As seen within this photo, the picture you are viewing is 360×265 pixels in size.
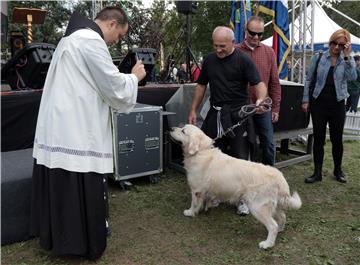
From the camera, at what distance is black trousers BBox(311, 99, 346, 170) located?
4.76m

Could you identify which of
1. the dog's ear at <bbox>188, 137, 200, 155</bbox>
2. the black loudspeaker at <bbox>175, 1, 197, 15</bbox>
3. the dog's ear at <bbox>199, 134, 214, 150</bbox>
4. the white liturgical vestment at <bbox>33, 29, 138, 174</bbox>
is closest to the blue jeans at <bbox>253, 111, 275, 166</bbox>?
the dog's ear at <bbox>199, 134, 214, 150</bbox>

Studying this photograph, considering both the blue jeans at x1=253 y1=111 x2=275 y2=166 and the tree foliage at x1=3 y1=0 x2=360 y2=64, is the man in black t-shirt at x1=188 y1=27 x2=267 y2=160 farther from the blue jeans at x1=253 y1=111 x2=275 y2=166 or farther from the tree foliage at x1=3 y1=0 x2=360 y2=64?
the tree foliage at x1=3 y1=0 x2=360 y2=64

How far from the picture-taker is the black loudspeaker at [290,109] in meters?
5.94

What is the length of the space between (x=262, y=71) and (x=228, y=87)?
81 centimetres

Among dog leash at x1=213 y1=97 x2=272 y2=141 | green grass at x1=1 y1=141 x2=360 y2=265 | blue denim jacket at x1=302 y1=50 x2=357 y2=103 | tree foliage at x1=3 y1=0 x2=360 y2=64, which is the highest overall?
tree foliage at x1=3 y1=0 x2=360 y2=64

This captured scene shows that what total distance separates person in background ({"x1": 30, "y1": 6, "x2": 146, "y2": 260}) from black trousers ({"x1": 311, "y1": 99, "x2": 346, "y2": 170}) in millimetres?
3025

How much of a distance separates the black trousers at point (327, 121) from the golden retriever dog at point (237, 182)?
1.90m

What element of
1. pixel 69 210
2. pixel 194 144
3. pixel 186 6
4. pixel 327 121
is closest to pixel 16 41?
pixel 186 6

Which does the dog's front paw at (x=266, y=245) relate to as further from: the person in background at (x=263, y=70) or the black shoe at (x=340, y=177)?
the black shoe at (x=340, y=177)

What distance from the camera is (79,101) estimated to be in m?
2.54

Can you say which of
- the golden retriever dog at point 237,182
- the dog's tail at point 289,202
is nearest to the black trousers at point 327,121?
the golden retriever dog at point 237,182

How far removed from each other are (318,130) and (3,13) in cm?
587

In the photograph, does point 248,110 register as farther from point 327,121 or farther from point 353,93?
point 353,93

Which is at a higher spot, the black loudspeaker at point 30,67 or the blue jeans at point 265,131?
the black loudspeaker at point 30,67
